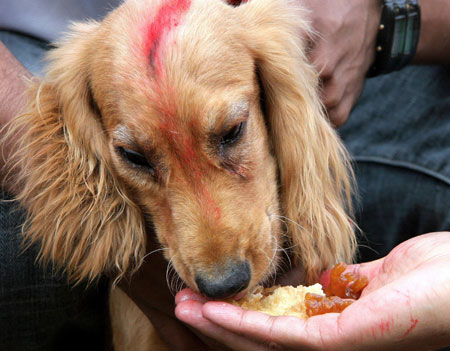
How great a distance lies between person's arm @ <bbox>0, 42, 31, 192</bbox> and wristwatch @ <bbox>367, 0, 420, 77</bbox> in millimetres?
1520

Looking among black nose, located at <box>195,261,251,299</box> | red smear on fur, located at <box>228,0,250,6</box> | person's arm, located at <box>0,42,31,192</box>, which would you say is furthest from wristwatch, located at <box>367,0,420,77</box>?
person's arm, located at <box>0,42,31,192</box>

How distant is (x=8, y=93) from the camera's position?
2303 millimetres

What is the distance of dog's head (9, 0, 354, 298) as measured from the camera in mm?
1760

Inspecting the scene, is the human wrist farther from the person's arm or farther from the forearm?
the forearm

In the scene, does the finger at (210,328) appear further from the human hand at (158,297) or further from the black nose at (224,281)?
the human hand at (158,297)

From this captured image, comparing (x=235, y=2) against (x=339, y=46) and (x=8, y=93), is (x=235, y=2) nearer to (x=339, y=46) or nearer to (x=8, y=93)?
(x=339, y=46)

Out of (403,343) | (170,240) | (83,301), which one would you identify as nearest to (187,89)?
(170,240)

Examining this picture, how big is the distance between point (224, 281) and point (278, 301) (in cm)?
31

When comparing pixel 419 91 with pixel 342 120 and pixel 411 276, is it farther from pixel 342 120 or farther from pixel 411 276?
pixel 411 276

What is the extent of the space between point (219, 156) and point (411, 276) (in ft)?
2.26

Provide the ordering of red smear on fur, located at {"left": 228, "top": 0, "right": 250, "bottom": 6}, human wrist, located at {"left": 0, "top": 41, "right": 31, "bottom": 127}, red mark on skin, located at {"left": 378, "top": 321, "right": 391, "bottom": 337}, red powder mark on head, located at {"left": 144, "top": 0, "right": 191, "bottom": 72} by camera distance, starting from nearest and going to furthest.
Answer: red mark on skin, located at {"left": 378, "top": 321, "right": 391, "bottom": 337} → red powder mark on head, located at {"left": 144, "top": 0, "right": 191, "bottom": 72} → red smear on fur, located at {"left": 228, "top": 0, "right": 250, "bottom": 6} → human wrist, located at {"left": 0, "top": 41, "right": 31, "bottom": 127}

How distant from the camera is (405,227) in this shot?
3043 millimetres

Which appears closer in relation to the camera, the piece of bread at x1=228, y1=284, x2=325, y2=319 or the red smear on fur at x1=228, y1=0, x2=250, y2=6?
the piece of bread at x1=228, y1=284, x2=325, y2=319

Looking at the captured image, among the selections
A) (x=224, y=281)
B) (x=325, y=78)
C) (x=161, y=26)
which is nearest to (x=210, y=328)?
(x=224, y=281)
